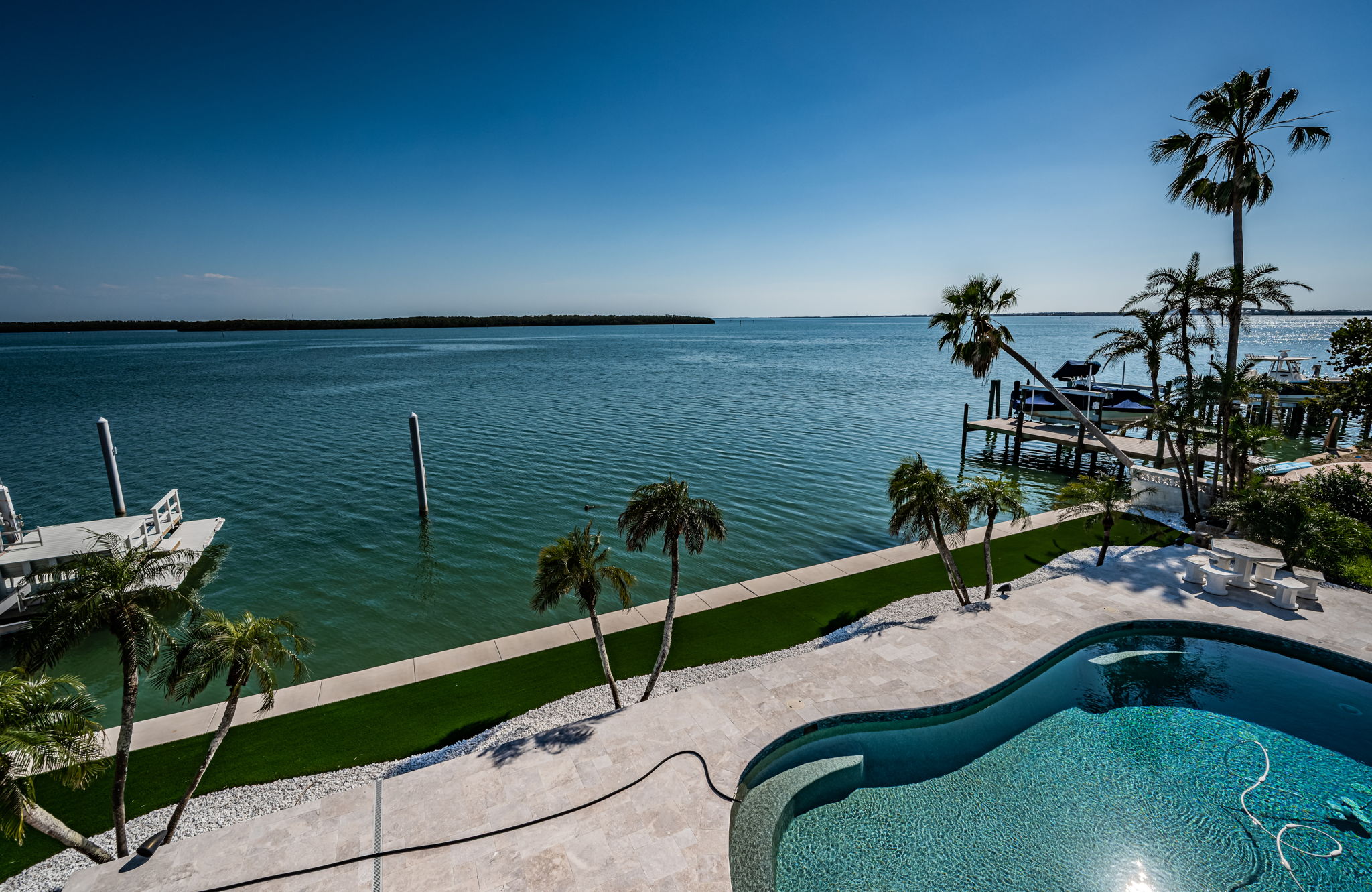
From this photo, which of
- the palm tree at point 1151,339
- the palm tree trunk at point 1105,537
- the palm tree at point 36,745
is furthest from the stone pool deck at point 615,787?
the palm tree at point 1151,339

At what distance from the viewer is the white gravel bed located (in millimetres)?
9086

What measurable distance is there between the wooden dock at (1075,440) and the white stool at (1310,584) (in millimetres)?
14580

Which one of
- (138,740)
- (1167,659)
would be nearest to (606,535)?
(138,740)

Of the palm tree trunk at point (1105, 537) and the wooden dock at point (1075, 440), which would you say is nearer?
the palm tree trunk at point (1105, 537)

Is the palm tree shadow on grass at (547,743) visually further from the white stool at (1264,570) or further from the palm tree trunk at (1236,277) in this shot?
the palm tree trunk at (1236,277)

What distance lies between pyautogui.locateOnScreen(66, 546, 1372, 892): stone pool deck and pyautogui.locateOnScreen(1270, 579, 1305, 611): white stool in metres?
0.54

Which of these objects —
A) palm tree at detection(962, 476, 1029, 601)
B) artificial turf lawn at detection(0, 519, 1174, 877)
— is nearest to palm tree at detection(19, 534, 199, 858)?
artificial turf lawn at detection(0, 519, 1174, 877)

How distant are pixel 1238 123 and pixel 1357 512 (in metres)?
13.9

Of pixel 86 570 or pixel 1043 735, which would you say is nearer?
pixel 86 570

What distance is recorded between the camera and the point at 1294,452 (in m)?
39.2

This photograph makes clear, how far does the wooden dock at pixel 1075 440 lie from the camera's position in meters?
33.5

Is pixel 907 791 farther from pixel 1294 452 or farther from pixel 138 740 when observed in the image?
pixel 1294 452

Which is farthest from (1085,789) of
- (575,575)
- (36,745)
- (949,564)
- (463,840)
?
(36,745)

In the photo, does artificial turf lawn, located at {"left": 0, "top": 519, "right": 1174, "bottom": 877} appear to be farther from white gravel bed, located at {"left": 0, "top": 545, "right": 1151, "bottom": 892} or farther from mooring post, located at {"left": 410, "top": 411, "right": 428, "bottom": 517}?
mooring post, located at {"left": 410, "top": 411, "right": 428, "bottom": 517}
